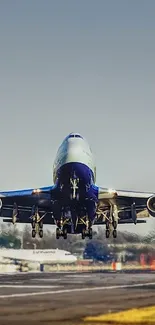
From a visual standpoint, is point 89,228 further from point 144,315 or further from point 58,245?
point 58,245

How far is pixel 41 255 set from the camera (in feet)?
364

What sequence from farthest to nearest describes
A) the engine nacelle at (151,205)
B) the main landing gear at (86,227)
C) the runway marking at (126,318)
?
the engine nacelle at (151,205)
the main landing gear at (86,227)
the runway marking at (126,318)

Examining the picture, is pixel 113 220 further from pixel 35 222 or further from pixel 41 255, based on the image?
pixel 41 255

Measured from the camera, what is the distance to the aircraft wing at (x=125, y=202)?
48.4 metres

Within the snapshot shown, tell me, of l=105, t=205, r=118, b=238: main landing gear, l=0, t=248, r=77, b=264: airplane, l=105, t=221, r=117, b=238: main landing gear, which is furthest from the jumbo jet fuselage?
l=0, t=248, r=77, b=264: airplane

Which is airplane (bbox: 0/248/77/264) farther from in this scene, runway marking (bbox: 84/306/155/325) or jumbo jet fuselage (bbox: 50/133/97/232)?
runway marking (bbox: 84/306/155/325)

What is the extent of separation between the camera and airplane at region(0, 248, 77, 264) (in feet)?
339

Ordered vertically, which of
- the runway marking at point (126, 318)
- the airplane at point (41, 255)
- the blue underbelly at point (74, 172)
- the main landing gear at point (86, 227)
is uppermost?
the blue underbelly at point (74, 172)

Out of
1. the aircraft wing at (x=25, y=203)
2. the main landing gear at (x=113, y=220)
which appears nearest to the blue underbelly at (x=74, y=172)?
the aircraft wing at (x=25, y=203)

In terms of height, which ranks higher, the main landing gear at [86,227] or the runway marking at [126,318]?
the main landing gear at [86,227]

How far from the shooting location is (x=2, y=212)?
53.2 metres

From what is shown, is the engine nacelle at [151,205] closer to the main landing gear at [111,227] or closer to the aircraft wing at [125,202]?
the aircraft wing at [125,202]

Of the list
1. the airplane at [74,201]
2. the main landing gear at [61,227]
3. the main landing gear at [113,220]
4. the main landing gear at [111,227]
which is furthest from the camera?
the main landing gear at [111,227]

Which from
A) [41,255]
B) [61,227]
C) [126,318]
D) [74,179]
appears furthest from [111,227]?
[41,255]
